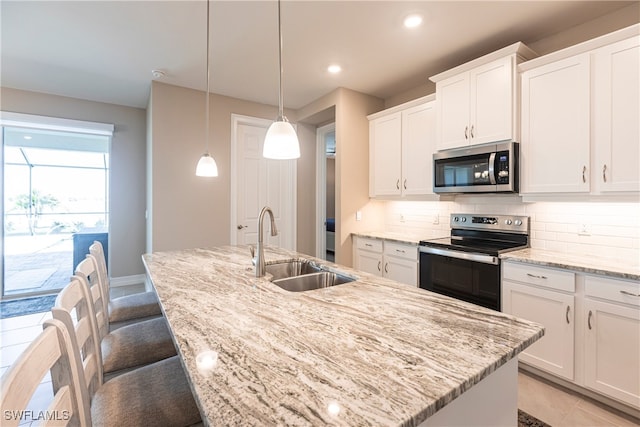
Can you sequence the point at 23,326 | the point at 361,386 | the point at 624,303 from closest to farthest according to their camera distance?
the point at 361,386 → the point at 624,303 → the point at 23,326

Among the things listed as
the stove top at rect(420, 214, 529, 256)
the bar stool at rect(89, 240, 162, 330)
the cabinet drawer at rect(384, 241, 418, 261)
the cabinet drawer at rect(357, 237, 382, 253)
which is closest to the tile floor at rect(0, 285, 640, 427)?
the bar stool at rect(89, 240, 162, 330)

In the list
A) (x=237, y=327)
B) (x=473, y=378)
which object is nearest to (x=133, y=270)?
(x=237, y=327)

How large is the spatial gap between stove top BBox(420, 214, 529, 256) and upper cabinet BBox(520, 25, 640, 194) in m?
0.41

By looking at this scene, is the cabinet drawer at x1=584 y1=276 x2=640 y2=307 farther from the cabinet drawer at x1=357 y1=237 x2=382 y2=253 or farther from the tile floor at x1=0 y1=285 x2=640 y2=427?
the cabinet drawer at x1=357 y1=237 x2=382 y2=253

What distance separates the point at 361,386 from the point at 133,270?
16.2 feet

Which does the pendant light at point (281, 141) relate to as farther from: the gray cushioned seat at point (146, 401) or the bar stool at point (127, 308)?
the bar stool at point (127, 308)

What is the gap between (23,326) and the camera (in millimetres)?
3072

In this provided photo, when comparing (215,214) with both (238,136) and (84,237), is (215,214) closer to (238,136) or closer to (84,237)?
(238,136)

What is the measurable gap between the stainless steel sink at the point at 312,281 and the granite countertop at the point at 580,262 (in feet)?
4.47

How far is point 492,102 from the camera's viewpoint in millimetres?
2490

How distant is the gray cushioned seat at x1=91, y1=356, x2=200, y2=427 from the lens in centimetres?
98

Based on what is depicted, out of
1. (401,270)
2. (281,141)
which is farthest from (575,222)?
(281,141)

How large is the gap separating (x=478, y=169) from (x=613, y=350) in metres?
1.52

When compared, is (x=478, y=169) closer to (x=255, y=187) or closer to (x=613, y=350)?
(x=613, y=350)
